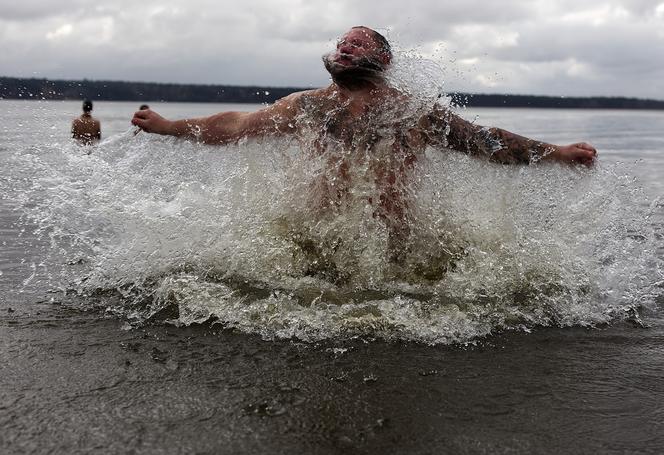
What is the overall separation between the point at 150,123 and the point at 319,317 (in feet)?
6.61

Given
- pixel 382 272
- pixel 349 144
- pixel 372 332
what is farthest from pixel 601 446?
pixel 349 144

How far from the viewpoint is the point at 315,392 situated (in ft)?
9.75

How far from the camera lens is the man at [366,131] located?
15.4 feet

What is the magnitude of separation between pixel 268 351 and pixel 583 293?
8.39ft

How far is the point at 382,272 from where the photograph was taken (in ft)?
15.4

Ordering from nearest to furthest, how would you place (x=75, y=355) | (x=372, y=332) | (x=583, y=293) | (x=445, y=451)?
(x=445, y=451)
(x=75, y=355)
(x=372, y=332)
(x=583, y=293)

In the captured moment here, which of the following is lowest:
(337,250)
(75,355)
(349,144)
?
(75,355)

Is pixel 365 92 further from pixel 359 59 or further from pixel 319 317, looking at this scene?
pixel 319 317

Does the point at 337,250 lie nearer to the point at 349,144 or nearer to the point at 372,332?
the point at 349,144

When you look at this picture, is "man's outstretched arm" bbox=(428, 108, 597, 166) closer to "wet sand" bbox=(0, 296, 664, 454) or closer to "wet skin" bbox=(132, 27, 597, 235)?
"wet skin" bbox=(132, 27, 597, 235)

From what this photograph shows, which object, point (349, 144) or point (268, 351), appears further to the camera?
point (349, 144)

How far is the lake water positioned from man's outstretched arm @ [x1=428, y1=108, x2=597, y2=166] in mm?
109

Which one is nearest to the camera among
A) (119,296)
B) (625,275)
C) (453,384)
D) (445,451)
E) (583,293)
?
(445,451)

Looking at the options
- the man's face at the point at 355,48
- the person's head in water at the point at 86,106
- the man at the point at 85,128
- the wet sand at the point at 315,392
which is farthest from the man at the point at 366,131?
the person's head in water at the point at 86,106
